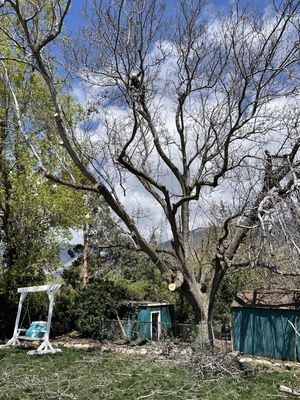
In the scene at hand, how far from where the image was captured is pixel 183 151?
12445 mm

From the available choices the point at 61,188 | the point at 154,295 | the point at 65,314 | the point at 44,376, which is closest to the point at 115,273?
the point at 154,295

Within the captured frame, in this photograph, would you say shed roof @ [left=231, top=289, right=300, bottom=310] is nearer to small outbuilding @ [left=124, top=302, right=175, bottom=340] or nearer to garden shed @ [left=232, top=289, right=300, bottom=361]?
garden shed @ [left=232, top=289, right=300, bottom=361]

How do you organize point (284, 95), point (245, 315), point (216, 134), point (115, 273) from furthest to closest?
point (115, 273), point (245, 315), point (216, 134), point (284, 95)

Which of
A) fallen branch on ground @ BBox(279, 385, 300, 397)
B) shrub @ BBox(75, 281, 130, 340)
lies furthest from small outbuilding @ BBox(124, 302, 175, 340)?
fallen branch on ground @ BBox(279, 385, 300, 397)

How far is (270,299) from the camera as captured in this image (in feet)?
41.6

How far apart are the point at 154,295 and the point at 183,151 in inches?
415

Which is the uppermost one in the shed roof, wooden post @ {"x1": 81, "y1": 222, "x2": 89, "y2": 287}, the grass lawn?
wooden post @ {"x1": 81, "y1": 222, "x2": 89, "y2": 287}

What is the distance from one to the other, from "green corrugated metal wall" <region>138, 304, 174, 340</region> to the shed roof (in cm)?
304

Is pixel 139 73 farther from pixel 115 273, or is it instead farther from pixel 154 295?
pixel 115 273

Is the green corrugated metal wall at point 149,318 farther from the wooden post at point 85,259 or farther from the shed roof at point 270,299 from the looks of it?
the wooden post at point 85,259

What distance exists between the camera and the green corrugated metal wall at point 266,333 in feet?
38.3

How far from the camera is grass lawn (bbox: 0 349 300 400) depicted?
22.4 ft

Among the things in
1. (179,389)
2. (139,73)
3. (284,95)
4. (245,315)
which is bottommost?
(179,389)

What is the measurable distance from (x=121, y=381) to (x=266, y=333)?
19.7ft
